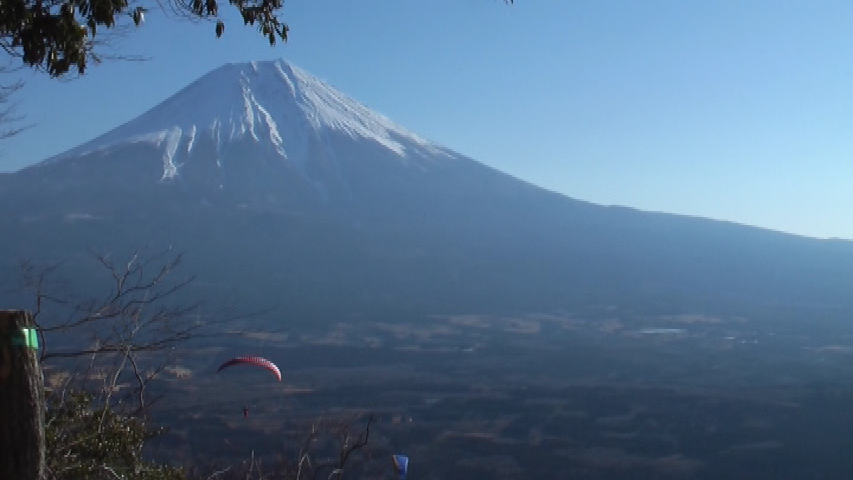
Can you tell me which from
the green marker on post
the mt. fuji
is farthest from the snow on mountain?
the green marker on post

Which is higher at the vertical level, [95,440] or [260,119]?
[260,119]

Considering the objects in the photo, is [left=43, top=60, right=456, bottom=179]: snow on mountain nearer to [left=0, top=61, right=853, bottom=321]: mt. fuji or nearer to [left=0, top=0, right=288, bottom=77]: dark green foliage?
[left=0, top=61, right=853, bottom=321]: mt. fuji

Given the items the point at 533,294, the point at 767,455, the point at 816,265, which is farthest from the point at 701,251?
the point at 767,455

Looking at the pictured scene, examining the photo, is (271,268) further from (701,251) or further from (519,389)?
(701,251)

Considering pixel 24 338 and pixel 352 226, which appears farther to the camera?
pixel 352 226

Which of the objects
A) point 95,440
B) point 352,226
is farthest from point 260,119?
point 95,440

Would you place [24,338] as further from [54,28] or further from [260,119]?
[260,119]

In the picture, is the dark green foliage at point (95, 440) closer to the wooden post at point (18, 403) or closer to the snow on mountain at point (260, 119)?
the wooden post at point (18, 403)
